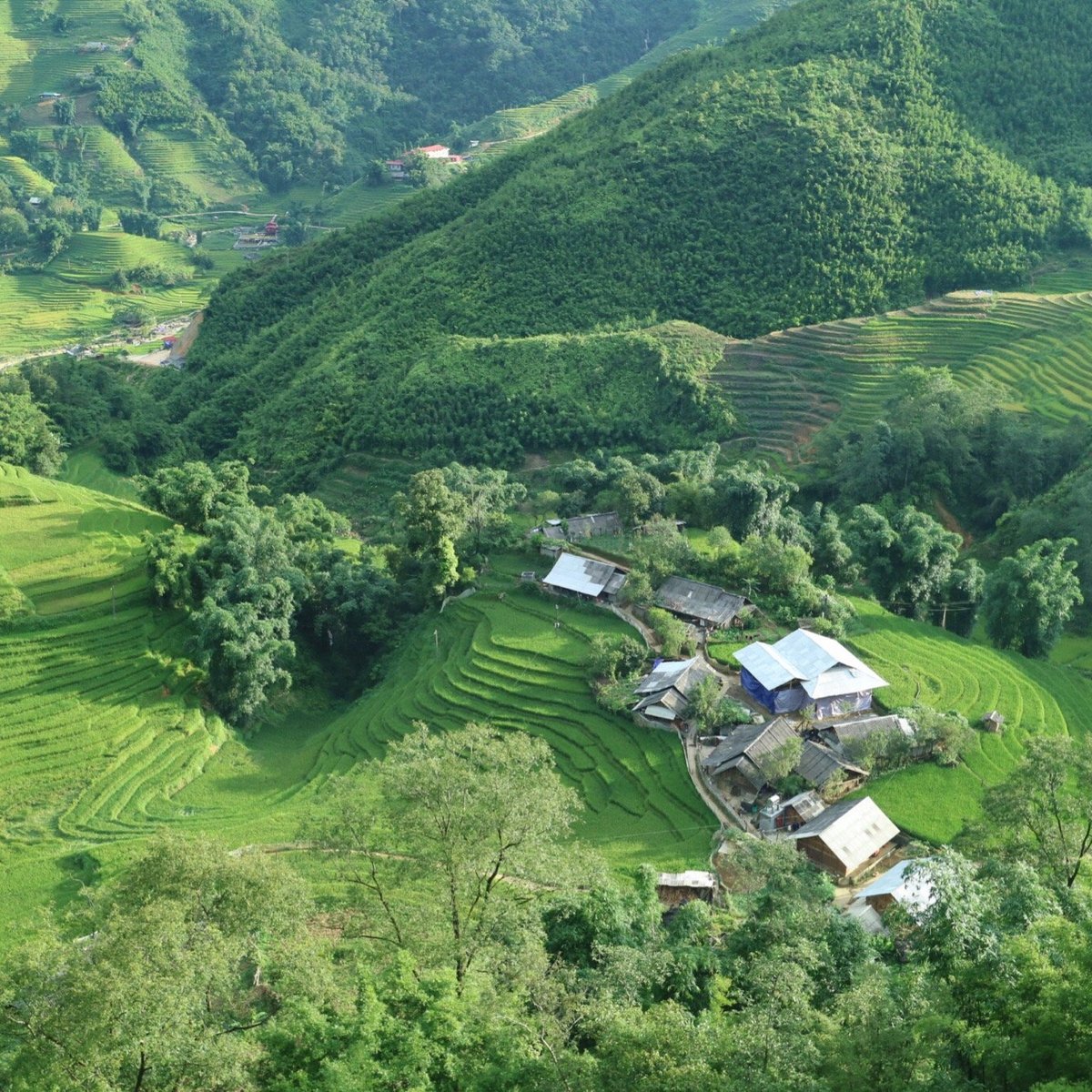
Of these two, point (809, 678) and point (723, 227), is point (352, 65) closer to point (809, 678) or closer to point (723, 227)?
point (723, 227)

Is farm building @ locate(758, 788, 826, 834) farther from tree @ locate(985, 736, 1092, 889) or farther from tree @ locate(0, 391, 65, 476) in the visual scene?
tree @ locate(0, 391, 65, 476)

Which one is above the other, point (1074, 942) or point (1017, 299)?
point (1074, 942)

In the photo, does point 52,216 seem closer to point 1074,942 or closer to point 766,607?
point 766,607

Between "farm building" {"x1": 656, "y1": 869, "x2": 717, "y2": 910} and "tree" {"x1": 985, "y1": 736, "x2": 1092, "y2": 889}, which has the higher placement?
"tree" {"x1": 985, "y1": 736, "x2": 1092, "y2": 889}

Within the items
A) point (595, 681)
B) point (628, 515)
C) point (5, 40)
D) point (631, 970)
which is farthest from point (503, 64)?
point (631, 970)

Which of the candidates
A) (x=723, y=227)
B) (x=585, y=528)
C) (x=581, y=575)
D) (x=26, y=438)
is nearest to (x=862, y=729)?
(x=581, y=575)

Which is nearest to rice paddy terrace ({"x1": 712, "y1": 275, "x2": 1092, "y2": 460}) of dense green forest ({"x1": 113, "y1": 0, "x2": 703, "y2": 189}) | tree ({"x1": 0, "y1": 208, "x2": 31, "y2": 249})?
tree ({"x1": 0, "y1": 208, "x2": 31, "y2": 249})
